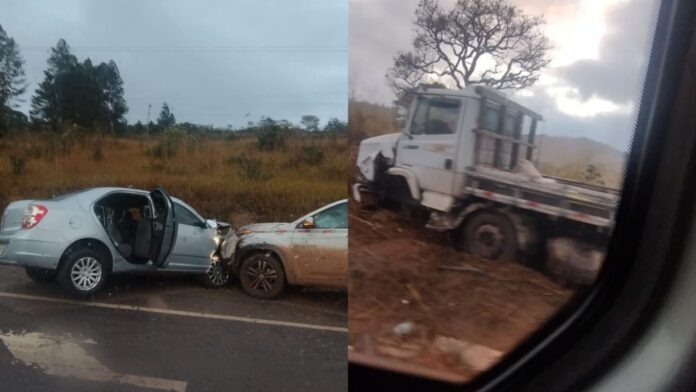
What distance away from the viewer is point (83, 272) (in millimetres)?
2566

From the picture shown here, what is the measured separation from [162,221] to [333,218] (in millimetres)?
688

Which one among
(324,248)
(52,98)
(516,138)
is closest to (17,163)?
(52,98)

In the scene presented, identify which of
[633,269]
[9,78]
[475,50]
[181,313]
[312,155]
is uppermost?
[475,50]

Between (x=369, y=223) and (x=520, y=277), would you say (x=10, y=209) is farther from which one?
(x=520, y=277)

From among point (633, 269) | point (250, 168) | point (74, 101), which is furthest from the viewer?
point (633, 269)

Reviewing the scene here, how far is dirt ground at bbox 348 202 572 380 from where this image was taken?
2590 mm

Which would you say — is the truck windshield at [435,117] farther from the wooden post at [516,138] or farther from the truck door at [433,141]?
the wooden post at [516,138]

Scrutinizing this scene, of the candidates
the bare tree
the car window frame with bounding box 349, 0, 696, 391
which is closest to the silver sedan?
the car window frame with bounding box 349, 0, 696, 391

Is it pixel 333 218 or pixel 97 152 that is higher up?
pixel 97 152

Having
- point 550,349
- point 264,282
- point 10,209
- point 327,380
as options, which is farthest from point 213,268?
point 550,349

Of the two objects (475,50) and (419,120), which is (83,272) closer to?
(419,120)

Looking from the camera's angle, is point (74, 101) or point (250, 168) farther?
point (74, 101)

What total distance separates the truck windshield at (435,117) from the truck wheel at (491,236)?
0.37 m

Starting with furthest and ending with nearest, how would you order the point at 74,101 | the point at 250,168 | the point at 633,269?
the point at 633,269
the point at 74,101
the point at 250,168
